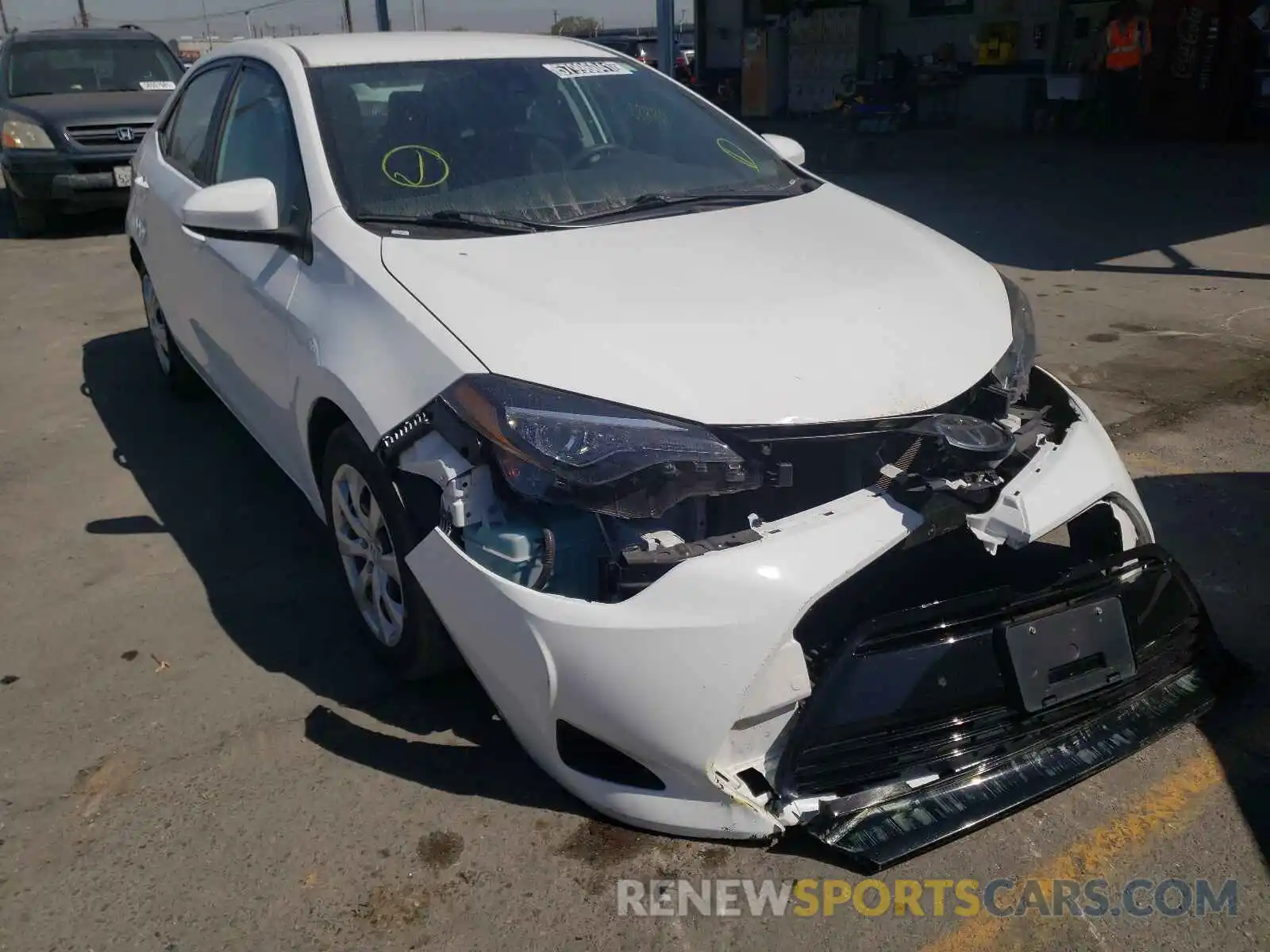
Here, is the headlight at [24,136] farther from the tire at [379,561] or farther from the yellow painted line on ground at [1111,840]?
the yellow painted line on ground at [1111,840]

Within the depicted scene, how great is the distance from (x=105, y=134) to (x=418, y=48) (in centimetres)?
765

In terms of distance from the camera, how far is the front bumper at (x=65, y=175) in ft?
32.6

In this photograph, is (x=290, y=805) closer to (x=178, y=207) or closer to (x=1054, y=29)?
(x=178, y=207)

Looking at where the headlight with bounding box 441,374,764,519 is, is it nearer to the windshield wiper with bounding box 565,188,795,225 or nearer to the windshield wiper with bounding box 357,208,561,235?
the windshield wiper with bounding box 357,208,561,235

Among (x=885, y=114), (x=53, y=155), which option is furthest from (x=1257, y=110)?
(x=53, y=155)

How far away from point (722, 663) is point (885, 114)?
13248 mm

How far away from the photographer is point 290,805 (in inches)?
105

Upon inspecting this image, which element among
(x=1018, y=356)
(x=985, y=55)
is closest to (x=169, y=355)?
(x=1018, y=356)

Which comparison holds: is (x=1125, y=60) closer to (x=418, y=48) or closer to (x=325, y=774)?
(x=418, y=48)

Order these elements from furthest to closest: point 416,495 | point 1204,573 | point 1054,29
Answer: point 1054,29
point 1204,573
point 416,495

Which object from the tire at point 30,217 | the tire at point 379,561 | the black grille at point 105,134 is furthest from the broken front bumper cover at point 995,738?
the tire at point 30,217

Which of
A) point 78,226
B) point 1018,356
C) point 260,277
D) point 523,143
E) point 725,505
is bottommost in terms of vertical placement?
point 78,226

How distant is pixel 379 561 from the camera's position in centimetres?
299

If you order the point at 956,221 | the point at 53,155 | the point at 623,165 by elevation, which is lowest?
the point at 956,221
